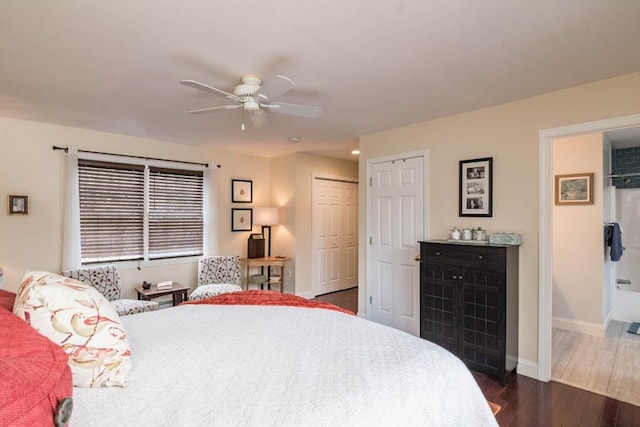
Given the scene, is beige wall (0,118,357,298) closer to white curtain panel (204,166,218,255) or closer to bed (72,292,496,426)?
white curtain panel (204,166,218,255)

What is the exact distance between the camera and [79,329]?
1.18 m

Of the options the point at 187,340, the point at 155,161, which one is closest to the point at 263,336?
the point at 187,340

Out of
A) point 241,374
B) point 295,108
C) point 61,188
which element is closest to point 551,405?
point 241,374

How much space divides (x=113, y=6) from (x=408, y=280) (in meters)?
3.50

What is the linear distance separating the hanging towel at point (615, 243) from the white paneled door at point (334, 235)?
12.1ft

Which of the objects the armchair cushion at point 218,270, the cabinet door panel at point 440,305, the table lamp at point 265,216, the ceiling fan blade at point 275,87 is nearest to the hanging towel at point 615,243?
the cabinet door panel at point 440,305

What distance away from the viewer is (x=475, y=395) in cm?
145

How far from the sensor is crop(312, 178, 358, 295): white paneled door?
18.2 ft

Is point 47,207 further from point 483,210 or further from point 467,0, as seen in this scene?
point 483,210

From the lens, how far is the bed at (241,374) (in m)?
1.04

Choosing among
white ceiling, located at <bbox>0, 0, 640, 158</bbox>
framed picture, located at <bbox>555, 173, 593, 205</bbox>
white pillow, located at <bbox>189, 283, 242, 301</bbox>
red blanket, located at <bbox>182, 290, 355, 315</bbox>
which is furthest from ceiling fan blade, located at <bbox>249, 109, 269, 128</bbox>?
framed picture, located at <bbox>555, 173, 593, 205</bbox>

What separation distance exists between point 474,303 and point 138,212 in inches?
163

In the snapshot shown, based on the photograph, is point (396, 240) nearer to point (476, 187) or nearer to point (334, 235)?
point (476, 187)

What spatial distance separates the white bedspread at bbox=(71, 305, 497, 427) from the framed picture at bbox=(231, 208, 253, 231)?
3.44 m
